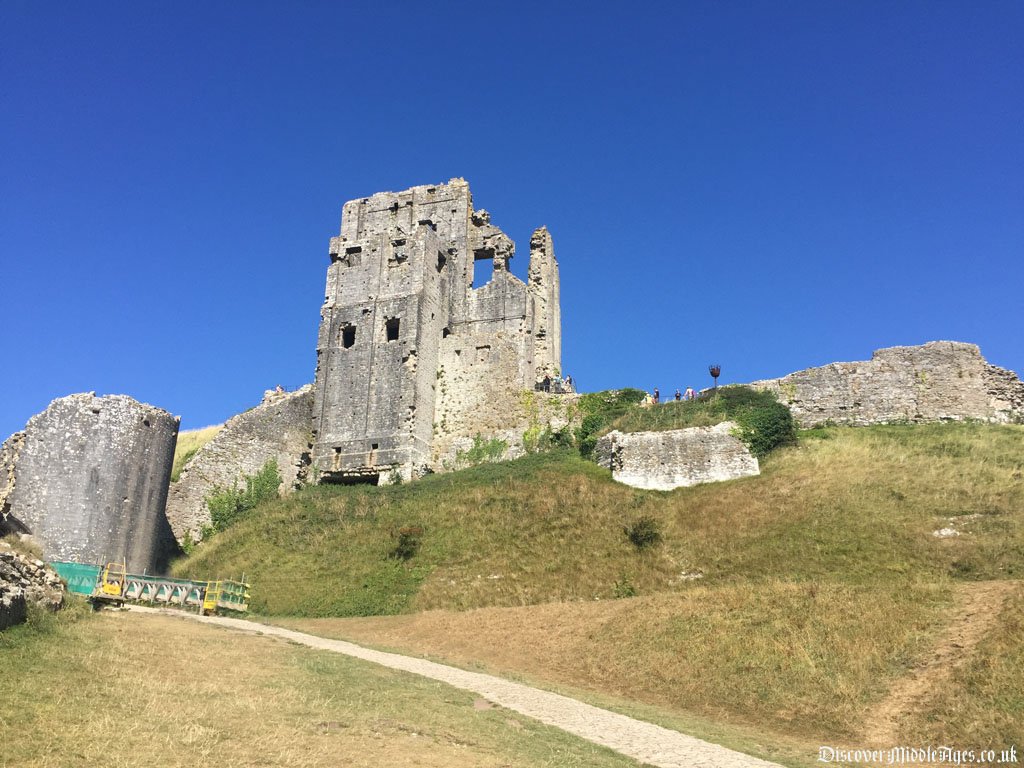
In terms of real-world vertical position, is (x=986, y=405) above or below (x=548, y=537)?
above

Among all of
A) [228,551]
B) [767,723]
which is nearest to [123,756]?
[767,723]

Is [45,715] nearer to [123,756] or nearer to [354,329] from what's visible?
[123,756]

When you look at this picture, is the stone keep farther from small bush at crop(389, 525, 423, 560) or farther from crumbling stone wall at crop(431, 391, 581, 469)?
small bush at crop(389, 525, 423, 560)

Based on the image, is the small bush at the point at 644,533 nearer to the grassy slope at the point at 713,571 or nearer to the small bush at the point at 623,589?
the grassy slope at the point at 713,571

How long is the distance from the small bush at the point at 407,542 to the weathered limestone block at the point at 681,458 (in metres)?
6.69

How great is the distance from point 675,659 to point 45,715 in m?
10.8

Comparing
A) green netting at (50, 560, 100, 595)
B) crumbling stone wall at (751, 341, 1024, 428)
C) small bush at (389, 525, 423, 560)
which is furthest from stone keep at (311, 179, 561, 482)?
green netting at (50, 560, 100, 595)

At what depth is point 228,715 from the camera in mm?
8852

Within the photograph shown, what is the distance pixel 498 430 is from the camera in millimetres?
32906

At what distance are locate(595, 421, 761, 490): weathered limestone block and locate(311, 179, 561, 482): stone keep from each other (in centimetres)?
839

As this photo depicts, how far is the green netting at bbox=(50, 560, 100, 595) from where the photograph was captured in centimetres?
1742

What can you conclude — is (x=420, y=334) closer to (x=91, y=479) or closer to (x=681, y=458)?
(x=681, y=458)

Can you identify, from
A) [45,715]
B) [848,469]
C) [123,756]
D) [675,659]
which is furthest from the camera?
[848,469]

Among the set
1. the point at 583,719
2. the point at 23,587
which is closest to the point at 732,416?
the point at 583,719
